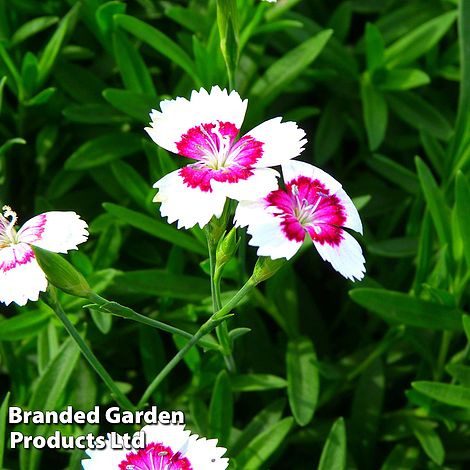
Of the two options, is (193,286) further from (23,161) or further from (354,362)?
(23,161)

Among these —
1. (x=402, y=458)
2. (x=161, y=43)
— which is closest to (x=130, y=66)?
(x=161, y=43)

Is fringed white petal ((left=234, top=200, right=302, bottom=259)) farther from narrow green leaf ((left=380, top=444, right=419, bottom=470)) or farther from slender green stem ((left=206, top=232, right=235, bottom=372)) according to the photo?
narrow green leaf ((left=380, top=444, right=419, bottom=470))

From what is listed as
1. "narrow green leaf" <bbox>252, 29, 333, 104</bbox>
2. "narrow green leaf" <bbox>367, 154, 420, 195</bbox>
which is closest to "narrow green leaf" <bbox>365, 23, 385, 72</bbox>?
"narrow green leaf" <bbox>252, 29, 333, 104</bbox>

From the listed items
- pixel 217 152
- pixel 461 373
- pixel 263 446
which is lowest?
pixel 263 446

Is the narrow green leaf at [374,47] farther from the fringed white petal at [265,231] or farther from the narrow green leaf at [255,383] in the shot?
the fringed white petal at [265,231]

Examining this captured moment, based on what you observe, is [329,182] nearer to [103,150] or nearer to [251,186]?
[251,186]

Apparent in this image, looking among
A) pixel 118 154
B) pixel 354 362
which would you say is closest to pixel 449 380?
pixel 354 362
